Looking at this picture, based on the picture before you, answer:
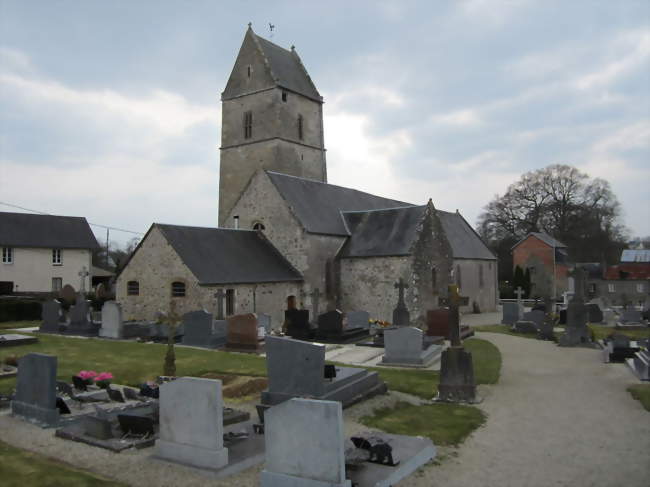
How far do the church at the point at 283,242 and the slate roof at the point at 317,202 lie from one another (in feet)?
0.27

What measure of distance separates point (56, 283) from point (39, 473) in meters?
34.6

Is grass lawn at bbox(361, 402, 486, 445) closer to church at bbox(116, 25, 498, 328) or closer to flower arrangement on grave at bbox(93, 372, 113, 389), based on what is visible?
flower arrangement on grave at bbox(93, 372, 113, 389)

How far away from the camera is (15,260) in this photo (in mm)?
35562

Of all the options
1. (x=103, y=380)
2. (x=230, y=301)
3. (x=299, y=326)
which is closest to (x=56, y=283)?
(x=230, y=301)

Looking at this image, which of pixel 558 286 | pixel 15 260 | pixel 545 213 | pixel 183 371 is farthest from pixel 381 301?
pixel 545 213

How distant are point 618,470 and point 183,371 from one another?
10.1 metres

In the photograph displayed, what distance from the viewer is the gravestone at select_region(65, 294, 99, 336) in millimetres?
21453

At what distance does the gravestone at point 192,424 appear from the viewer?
6.87 metres

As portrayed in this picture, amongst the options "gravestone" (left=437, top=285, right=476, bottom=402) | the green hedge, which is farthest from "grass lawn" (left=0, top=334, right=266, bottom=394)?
the green hedge

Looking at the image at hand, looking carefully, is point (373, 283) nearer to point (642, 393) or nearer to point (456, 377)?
point (456, 377)

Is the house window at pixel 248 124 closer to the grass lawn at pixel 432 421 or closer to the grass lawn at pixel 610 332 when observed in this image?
the grass lawn at pixel 610 332

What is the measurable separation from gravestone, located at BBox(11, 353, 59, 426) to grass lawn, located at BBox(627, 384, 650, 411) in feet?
35.3

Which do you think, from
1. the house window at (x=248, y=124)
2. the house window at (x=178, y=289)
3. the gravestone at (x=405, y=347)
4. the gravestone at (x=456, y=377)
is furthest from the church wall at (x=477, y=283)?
the gravestone at (x=456, y=377)

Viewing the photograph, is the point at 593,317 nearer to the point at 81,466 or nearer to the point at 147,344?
the point at 147,344
